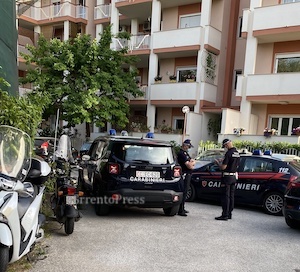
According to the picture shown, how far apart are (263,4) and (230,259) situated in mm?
15678

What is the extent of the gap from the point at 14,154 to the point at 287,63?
1611 centimetres

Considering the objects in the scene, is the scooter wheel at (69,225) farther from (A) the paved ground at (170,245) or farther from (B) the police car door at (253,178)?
(B) the police car door at (253,178)

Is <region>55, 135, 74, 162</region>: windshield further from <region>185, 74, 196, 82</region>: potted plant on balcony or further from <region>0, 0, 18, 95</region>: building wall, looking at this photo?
<region>185, 74, 196, 82</region>: potted plant on balcony

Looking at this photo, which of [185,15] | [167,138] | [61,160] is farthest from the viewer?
[185,15]

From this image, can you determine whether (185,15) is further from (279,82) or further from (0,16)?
(0,16)

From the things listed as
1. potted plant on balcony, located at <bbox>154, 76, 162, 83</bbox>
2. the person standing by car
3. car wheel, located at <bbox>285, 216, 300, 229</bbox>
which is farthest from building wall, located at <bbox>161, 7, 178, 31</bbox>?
car wheel, located at <bbox>285, 216, 300, 229</bbox>

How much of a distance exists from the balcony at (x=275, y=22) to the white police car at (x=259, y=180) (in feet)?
30.1

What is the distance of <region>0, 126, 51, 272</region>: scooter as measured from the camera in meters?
3.13

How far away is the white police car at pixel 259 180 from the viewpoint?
778 cm

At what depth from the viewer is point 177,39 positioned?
18062 mm

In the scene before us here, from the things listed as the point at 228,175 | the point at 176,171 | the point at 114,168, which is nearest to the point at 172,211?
the point at 176,171

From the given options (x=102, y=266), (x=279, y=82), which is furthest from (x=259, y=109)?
(x=102, y=266)

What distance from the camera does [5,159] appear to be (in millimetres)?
3516

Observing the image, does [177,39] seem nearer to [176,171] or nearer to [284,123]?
[284,123]
